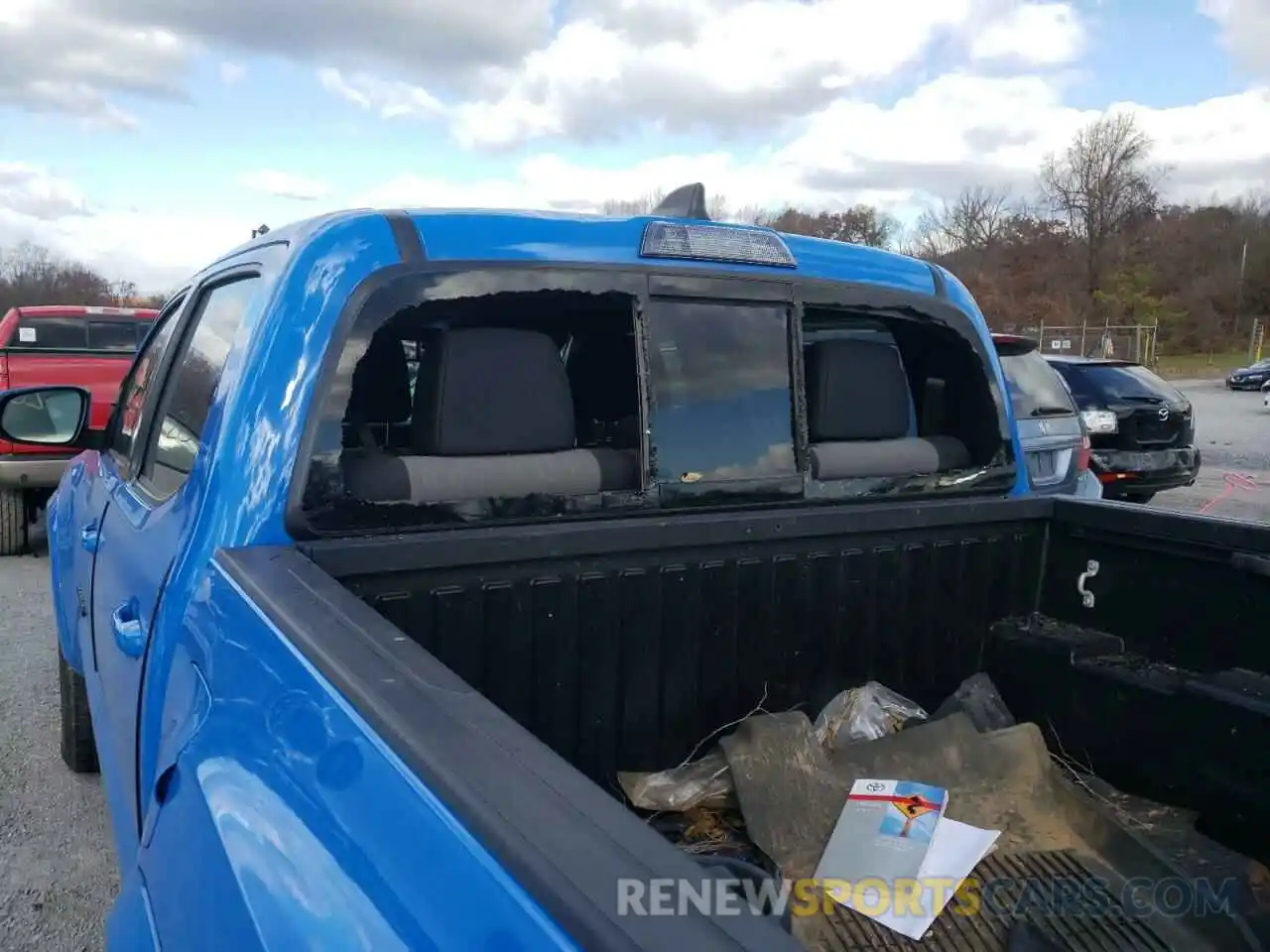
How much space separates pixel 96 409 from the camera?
7707mm

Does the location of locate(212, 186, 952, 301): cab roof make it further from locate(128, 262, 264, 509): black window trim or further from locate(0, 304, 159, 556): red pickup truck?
locate(0, 304, 159, 556): red pickup truck

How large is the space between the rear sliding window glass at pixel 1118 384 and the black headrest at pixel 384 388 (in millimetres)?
7572

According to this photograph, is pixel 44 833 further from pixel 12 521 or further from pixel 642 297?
pixel 12 521

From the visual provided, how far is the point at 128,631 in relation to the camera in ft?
6.88

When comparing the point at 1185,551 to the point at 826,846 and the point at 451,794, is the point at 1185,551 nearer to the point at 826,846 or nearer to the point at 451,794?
the point at 826,846

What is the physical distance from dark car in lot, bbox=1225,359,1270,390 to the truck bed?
37260 millimetres

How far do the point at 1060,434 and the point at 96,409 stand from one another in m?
7.20

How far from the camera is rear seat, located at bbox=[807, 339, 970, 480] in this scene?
275 cm

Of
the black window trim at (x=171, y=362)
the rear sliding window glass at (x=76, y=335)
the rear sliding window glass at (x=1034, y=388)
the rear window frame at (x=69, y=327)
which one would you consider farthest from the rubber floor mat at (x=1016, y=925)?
the rear sliding window glass at (x=76, y=335)

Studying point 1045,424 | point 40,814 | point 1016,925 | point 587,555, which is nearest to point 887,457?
point 587,555

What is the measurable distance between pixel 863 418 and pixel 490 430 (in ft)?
3.68

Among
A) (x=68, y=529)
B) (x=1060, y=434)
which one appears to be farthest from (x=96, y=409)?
(x=1060, y=434)

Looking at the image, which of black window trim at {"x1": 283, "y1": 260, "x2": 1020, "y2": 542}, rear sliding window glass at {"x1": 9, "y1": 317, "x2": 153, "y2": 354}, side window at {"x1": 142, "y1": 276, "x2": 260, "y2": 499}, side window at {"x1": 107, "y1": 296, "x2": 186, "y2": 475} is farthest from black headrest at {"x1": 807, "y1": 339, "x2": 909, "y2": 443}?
rear sliding window glass at {"x1": 9, "y1": 317, "x2": 153, "y2": 354}

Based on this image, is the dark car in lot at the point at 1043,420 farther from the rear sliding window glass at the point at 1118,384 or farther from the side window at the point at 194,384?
the side window at the point at 194,384
